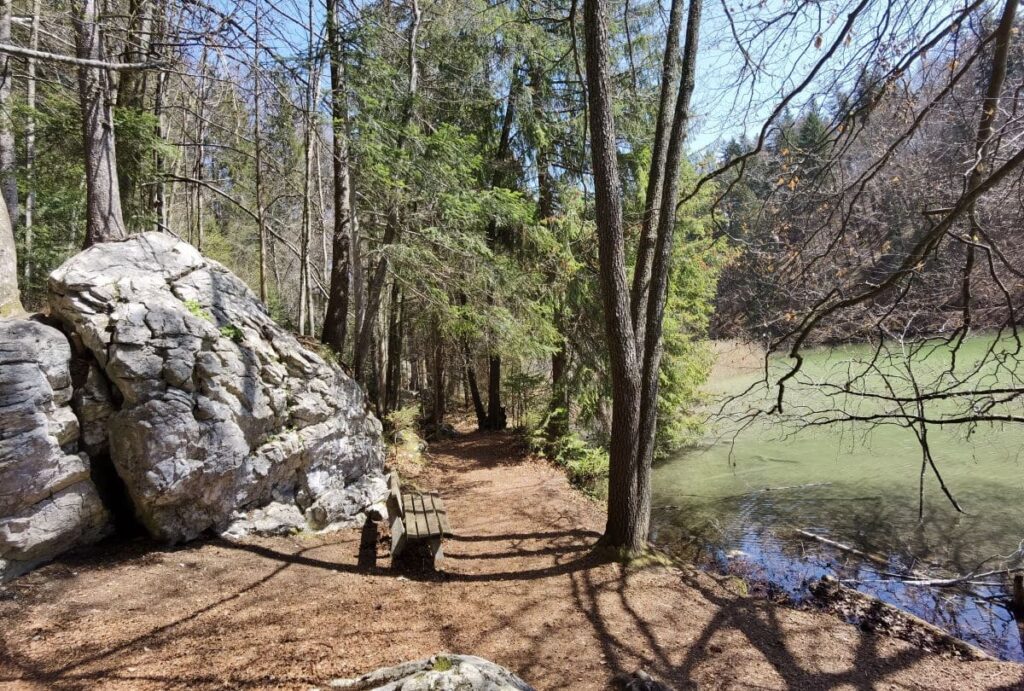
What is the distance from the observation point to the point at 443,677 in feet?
7.34

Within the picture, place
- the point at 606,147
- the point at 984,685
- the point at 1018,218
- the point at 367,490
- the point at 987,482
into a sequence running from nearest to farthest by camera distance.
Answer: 1. the point at 984,685
2. the point at 1018,218
3. the point at 606,147
4. the point at 367,490
5. the point at 987,482

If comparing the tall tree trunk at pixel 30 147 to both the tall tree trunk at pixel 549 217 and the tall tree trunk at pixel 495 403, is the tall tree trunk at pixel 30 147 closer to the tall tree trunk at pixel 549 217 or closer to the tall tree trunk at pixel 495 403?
the tall tree trunk at pixel 549 217

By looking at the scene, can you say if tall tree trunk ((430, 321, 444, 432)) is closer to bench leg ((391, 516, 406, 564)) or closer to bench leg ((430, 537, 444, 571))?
bench leg ((391, 516, 406, 564))

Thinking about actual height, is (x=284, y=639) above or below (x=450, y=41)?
below

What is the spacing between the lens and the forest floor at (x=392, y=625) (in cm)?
322

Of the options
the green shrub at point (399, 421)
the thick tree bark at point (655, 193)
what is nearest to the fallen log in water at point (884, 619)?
the thick tree bark at point (655, 193)

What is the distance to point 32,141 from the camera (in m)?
8.52

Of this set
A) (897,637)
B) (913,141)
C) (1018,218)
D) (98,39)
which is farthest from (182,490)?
(1018,218)

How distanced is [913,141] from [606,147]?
2559 mm

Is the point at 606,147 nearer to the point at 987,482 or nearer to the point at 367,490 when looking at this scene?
the point at 367,490

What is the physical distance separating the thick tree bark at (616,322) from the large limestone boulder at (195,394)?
328 centimetres

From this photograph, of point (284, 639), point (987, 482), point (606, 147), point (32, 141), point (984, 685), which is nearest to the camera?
point (284, 639)

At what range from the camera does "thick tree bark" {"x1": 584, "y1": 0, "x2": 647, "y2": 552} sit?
18.4 feet

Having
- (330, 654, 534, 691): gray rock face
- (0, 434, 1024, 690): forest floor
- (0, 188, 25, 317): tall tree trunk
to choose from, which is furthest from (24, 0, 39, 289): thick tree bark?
(330, 654, 534, 691): gray rock face
